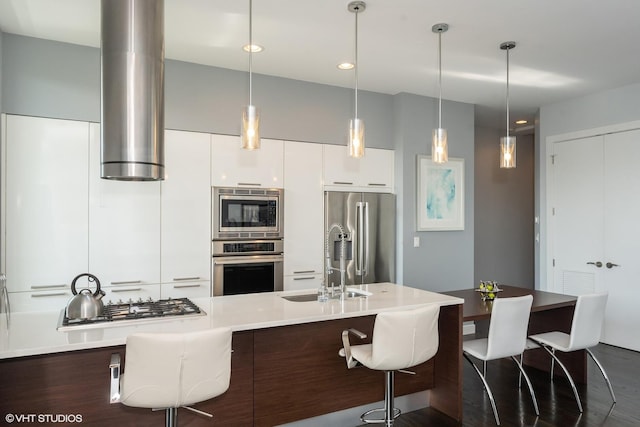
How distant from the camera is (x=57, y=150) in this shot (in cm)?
347

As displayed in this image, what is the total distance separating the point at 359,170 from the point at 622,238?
2907 millimetres

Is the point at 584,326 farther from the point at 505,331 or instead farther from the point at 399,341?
the point at 399,341

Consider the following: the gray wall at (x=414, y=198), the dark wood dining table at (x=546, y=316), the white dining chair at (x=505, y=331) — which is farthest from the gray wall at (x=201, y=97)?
the white dining chair at (x=505, y=331)

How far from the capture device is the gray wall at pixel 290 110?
346 cm

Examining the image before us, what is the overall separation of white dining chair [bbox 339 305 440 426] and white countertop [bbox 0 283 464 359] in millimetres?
248

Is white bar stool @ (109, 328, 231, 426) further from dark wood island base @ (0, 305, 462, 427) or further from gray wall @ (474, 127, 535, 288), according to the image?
gray wall @ (474, 127, 535, 288)

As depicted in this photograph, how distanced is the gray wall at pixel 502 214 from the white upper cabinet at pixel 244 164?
3794 millimetres

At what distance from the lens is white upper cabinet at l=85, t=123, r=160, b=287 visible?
358 centimetres

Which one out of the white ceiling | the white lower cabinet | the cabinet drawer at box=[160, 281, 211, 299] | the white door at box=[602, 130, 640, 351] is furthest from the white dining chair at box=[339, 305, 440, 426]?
the white door at box=[602, 130, 640, 351]

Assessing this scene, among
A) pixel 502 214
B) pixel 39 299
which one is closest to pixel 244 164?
pixel 39 299

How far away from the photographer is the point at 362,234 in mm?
4699

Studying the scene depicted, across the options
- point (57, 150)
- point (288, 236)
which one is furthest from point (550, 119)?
point (57, 150)

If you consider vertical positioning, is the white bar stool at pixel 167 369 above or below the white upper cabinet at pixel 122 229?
below

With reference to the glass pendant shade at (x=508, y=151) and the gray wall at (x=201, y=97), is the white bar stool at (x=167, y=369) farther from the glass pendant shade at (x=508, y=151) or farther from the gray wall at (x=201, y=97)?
the glass pendant shade at (x=508, y=151)
